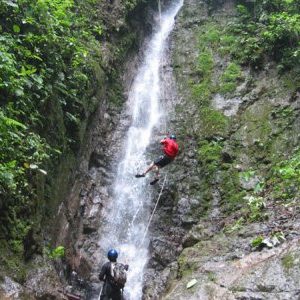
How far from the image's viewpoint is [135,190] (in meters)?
13.8

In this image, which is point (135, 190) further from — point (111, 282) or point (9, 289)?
point (9, 289)

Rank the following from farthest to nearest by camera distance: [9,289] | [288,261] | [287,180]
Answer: [287,180]
[288,261]
[9,289]

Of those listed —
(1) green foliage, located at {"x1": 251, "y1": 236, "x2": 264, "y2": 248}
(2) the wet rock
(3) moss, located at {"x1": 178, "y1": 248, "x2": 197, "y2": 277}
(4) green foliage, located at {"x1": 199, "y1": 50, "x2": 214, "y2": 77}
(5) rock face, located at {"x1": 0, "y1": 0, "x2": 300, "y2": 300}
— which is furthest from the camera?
(4) green foliage, located at {"x1": 199, "y1": 50, "x2": 214, "y2": 77}

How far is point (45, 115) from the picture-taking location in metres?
8.96

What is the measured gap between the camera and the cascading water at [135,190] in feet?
38.9

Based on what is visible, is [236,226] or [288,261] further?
[236,226]

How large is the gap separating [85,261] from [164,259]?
2.32 m

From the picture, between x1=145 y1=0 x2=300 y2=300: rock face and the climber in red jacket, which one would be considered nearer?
x1=145 y1=0 x2=300 y2=300: rock face

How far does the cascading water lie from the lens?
467 inches

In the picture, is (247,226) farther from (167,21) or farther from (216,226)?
(167,21)

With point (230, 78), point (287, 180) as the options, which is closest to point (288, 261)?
point (287, 180)

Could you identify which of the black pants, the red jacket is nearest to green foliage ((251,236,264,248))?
the black pants

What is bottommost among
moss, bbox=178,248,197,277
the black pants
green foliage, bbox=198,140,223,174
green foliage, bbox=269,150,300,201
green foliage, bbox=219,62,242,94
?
the black pants

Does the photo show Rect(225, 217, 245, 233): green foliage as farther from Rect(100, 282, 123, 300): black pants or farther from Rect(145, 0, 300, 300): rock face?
Rect(100, 282, 123, 300): black pants
